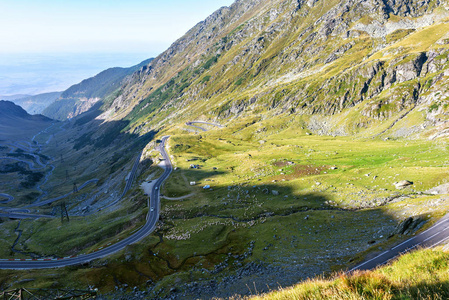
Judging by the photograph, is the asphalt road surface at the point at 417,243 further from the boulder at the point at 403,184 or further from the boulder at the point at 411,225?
the boulder at the point at 403,184

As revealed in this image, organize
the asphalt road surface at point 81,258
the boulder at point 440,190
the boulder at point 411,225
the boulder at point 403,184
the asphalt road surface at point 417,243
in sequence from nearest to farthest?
the asphalt road surface at point 417,243, the boulder at point 411,225, the boulder at point 440,190, the boulder at point 403,184, the asphalt road surface at point 81,258

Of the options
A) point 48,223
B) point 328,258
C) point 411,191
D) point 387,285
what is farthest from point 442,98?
point 48,223

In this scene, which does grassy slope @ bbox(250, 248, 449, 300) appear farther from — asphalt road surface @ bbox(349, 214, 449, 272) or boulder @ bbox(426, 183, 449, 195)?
boulder @ bbox(426, 183, 449, 195)

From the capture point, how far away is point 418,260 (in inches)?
559

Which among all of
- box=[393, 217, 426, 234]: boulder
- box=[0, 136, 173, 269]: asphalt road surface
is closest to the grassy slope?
box=[393, 217, 426, 234]: boulder

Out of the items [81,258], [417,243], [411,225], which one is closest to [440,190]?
[411,225]

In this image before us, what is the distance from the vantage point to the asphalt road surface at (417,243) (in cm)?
3212

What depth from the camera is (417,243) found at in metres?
33.6

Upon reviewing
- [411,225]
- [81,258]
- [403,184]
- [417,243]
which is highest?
[417,243]

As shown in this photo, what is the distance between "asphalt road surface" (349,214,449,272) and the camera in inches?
1265

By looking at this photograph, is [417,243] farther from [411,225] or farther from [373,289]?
[373,289]

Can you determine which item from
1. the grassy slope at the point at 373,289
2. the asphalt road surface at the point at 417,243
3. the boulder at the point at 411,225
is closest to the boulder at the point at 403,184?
the boulder at the point at 411,225

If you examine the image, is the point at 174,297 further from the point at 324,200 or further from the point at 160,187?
the point at 160,187

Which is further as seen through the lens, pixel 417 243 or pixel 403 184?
pixel 403 184
